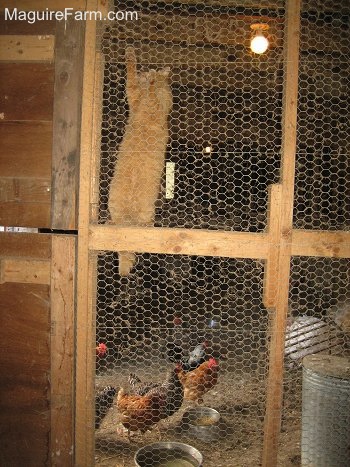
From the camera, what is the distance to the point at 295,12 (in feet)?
5.50

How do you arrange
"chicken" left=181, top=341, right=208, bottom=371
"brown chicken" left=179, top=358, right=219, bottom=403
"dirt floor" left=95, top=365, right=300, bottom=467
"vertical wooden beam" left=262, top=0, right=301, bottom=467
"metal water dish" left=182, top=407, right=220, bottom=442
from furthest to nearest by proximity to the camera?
"chicken" left=181, top=341, right=208, bottom=371 < "brown chicken" left=179, top=358, right=219, bottom=403 < "metal water dish" left=182, top=407, right=220, bottom=442 < "dirt floor" left=95, top=365, right=300, bottom=467 < "vertical wooden beam" left=262, top=0, right=301, bottom=467

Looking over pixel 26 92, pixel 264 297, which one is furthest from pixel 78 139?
pixel 264 297

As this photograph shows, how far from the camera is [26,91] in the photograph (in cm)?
176

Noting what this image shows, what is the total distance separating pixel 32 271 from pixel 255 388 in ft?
8.73

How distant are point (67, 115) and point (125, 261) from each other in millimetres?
815

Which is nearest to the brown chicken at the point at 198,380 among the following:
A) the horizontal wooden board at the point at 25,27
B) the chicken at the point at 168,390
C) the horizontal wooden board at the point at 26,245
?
the chicken at the point at 168,390

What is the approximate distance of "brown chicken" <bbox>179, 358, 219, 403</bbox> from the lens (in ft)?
9.68

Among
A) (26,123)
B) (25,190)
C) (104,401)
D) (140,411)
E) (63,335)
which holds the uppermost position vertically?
(26,123)

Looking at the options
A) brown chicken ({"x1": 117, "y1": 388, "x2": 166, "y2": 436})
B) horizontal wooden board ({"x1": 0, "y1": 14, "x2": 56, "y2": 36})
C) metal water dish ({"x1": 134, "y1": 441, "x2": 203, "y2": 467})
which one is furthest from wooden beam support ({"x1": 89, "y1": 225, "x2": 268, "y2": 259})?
brown chicken ({"x1": 117, "y1": 388, "x2": 166, "y2": 436})

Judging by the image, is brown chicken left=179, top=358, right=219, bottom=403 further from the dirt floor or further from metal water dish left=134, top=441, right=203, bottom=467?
metal water dish left=134, top=441, right=203, bottom=467

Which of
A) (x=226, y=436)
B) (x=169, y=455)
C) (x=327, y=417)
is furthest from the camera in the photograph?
(x=226, y=436)

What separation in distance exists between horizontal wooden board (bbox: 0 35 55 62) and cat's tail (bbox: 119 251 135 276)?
42.3 inches

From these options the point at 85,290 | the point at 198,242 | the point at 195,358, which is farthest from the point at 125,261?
the point at 195,358

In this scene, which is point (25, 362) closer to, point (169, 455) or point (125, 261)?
point (125, 261)
